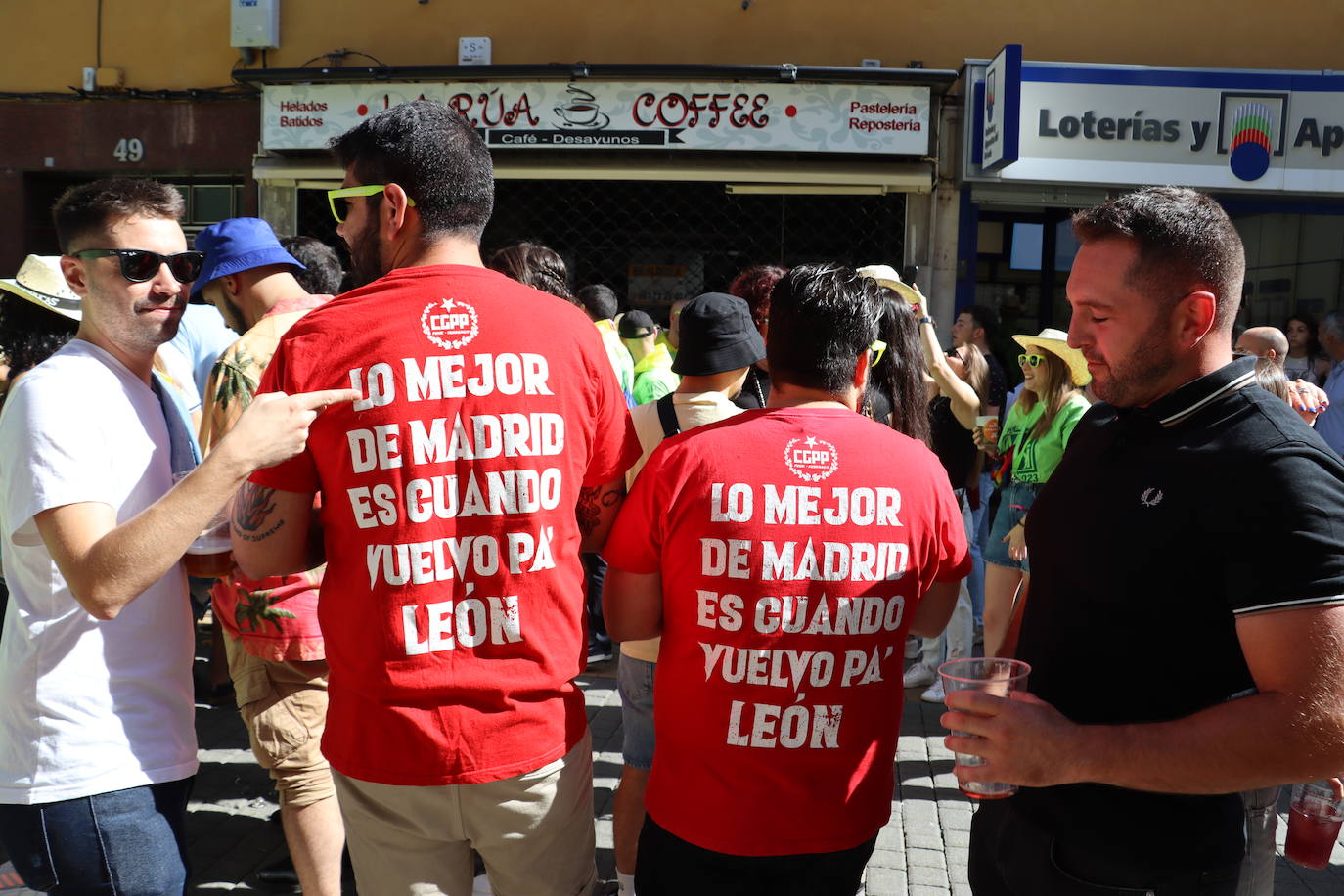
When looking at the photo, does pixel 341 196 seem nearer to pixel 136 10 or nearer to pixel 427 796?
pixel 427 796

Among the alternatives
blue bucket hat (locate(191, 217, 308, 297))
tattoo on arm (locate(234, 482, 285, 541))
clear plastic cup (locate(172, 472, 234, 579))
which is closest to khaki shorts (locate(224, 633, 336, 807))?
clear plastic cup (locate(172, 472, 234, 579))

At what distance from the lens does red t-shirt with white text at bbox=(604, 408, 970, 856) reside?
1971 mm

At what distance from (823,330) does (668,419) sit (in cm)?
113

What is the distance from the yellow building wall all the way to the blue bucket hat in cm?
770

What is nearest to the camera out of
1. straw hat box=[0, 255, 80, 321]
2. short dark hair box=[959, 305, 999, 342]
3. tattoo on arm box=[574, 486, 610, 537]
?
tattoo on arm box=[574, 486, 610, 537]

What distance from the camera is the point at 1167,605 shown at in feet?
5.27

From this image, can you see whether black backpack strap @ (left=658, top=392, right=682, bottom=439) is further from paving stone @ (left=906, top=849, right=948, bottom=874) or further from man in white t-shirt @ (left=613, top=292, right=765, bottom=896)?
paving stone @ (left=906, top=849, right=948, bottom=874)

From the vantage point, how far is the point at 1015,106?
337 inches

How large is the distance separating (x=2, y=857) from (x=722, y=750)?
3.21 m

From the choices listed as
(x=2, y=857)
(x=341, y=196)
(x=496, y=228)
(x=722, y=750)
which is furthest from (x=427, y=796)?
(x=496, y=228)

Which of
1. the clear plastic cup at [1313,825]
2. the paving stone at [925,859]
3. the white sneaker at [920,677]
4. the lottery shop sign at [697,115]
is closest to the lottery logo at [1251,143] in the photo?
the lottery shop sign at [697,115]

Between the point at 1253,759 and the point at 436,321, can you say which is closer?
the point at 1253,759

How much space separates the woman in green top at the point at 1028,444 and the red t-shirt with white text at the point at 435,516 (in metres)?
3.36

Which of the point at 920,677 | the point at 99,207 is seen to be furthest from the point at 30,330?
the point at 920,677
